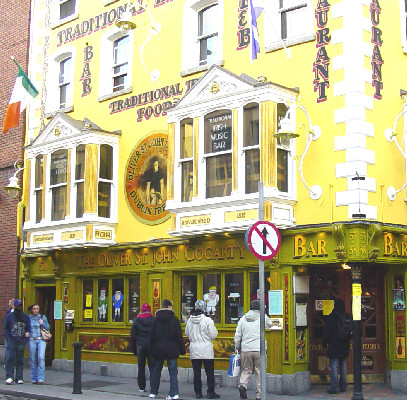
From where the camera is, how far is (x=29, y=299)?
822 inches

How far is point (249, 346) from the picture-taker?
1345cm

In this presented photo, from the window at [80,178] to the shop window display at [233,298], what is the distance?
450 cm

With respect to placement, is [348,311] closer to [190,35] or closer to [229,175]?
[229,175]

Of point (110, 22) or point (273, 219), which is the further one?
point (110, 22)

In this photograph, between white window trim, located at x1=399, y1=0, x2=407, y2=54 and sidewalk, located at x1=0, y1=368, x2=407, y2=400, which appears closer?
sidewalk, located at x1=0, y1=368, x2=407, y2=400

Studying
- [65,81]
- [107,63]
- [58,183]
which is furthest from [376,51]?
[65,81]

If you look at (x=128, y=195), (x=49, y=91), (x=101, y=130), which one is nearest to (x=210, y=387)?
(x=128, y=195)

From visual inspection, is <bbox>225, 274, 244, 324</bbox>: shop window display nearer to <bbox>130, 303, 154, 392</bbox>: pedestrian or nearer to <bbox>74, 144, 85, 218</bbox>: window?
<bbox>130, 303, 154, 392</bbox>: pedestrian

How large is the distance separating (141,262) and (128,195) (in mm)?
1762

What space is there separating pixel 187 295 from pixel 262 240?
263 inches

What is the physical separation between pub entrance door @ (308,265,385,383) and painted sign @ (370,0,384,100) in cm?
382

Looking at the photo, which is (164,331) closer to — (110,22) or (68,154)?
(68,154)

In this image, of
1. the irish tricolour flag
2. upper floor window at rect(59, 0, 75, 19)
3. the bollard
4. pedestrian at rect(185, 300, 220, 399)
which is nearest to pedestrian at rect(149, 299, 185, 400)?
pedestrian at rect(185, 300, 220, 399)

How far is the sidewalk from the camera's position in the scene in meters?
14.1
